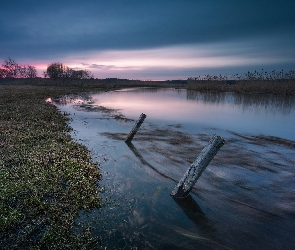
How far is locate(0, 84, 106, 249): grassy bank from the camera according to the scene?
4621 millimetres

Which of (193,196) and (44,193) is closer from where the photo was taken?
(44,193)

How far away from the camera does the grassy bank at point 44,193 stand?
4.62m

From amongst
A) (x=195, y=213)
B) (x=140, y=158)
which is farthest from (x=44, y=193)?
(x=140, y=158)

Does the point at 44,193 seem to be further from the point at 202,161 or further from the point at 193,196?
the point at 202,161

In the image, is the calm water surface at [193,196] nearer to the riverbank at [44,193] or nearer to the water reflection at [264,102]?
the riverbank at [44,193]

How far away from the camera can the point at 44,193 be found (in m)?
6.25

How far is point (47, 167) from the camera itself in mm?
7871

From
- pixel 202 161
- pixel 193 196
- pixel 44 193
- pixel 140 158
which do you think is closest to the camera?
pixel 44 193

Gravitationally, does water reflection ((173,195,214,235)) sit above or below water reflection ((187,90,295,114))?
below

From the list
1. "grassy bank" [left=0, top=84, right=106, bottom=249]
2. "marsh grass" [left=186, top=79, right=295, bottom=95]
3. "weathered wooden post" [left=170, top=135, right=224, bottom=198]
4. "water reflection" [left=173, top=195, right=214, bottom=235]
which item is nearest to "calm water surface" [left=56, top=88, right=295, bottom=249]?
"water reflection" [left=173, top=195, right=214, bottom=235]

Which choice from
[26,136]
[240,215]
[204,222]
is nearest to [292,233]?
[240,215]

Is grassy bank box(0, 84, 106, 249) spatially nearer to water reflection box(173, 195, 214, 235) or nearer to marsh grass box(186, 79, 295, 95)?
water reflection box(173, 195, 214, 235)

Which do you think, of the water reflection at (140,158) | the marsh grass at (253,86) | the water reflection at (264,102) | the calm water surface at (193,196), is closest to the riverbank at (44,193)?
the calm water surface at (193,196)

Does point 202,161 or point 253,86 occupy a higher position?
point 253,86
